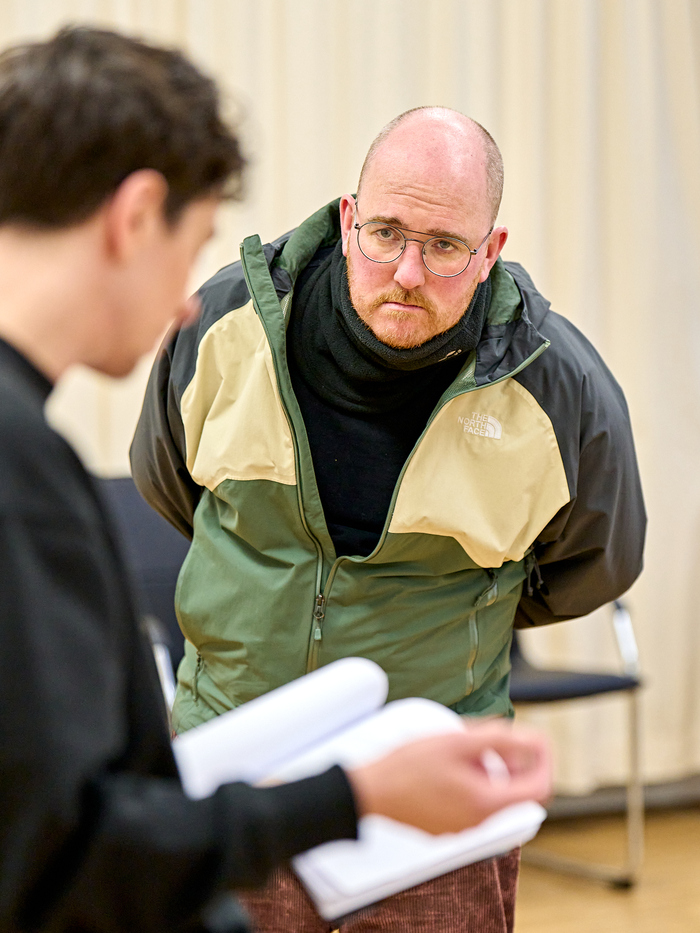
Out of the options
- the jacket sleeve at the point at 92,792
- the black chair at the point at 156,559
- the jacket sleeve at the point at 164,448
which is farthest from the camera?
the black chair at the point at 156,559

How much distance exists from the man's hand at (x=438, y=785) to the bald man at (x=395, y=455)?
78 centimetres

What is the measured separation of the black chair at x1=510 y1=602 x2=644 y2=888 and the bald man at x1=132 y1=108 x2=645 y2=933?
129 cm

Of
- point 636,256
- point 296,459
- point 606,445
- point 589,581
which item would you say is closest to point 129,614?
point 296,459

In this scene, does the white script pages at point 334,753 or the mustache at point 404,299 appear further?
the mustache at point 404,299

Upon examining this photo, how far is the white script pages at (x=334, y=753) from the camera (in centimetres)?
91

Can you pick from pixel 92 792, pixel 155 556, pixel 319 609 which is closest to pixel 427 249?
pixel 319 609

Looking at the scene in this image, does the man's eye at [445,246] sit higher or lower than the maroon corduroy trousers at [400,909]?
higher

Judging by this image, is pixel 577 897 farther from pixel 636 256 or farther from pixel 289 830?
pixel 289 830

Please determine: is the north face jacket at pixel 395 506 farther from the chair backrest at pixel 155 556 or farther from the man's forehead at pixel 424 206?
the chair backrest at pixel 155 556

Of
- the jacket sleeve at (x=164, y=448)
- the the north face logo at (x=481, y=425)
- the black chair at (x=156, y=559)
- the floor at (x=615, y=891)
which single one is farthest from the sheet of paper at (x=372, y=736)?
the floor at (x=615, y=891)

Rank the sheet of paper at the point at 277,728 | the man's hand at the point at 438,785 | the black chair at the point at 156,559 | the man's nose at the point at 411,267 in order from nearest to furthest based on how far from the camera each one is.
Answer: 1. the man's hand at the point at 438,785
2. the sheet of paper at the point at 277,728
3. the man's nose at the point at 411,267
4. the black chair at the point at 156,559

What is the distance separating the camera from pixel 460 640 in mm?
1644

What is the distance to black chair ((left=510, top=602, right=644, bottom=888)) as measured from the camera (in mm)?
2957

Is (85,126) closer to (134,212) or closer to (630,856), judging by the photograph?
(134,212)
